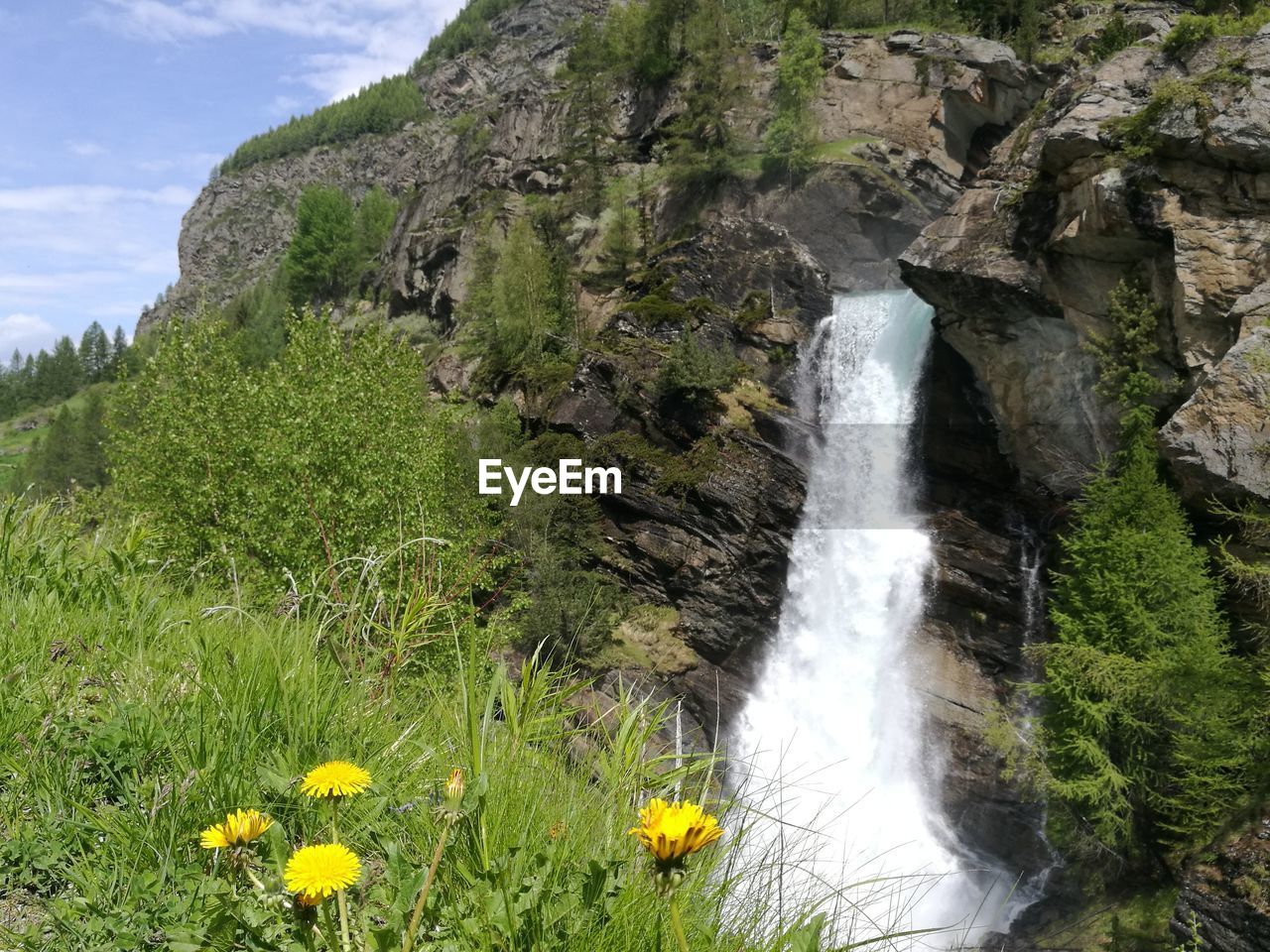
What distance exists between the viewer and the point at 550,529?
2069 cm

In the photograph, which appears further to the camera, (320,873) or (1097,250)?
(1097,250)

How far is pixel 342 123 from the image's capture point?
124 metres

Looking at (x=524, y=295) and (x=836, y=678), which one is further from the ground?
(x=524, y=295)

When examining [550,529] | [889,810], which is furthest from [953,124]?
[889,810]

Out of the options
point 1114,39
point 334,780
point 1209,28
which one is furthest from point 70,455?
point 334,780

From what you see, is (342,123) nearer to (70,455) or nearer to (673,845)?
(70,455)

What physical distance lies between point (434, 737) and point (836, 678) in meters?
17.3

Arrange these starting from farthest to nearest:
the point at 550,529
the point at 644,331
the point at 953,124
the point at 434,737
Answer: the point at 953,124 → the point at 644,331 → the point at 550,529 → the point at 434,737

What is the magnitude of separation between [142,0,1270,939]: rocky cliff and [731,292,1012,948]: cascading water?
61 centimetres

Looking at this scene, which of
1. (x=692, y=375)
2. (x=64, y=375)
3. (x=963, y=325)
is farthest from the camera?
(x=64, y=375)

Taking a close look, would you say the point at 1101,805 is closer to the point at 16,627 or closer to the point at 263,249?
the point at 16,627

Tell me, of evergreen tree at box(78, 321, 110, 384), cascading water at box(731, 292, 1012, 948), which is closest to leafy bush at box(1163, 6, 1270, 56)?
cascading water at box(731, 292, 1012, 948)

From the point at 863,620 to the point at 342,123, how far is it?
5229 inches

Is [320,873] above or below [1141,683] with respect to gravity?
above
